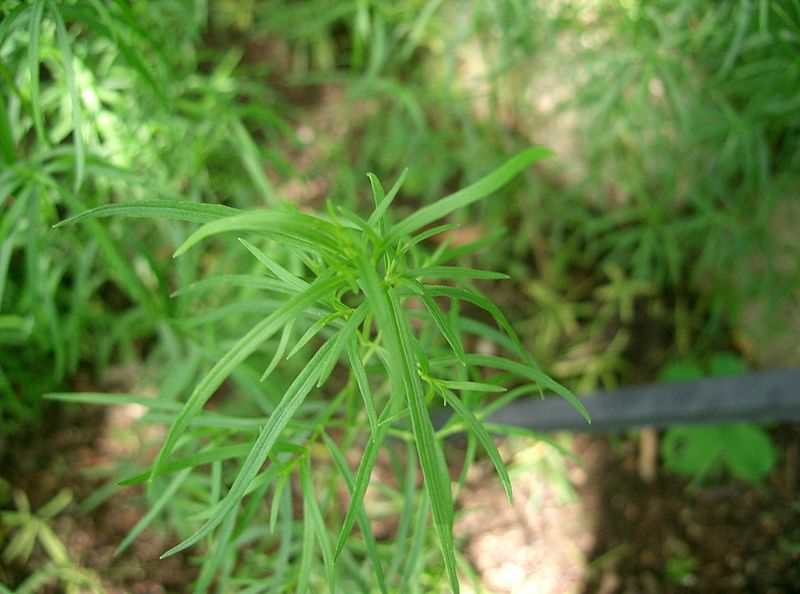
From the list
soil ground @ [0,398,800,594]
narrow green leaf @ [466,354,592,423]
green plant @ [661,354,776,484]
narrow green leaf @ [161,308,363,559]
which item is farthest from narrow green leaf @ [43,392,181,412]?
green plant @ [661,354,776,484]

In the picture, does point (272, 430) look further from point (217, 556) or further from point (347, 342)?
point (217, 556)

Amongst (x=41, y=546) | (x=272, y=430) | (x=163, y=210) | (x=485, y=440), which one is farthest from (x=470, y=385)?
(x=41, y=546)

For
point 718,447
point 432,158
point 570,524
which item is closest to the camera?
point 718,447

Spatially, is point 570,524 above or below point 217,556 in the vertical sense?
below

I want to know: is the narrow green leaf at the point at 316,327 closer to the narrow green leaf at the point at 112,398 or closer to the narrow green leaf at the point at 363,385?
the narrow green leaf at the point at 363,385

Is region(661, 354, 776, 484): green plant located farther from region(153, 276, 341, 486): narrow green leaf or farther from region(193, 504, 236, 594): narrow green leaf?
region(153, 276, 341, 486): narrow green leaf

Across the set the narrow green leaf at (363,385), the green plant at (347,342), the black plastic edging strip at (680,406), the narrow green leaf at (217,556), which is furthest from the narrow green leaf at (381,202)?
the black plastic edging strip at (680,406)
